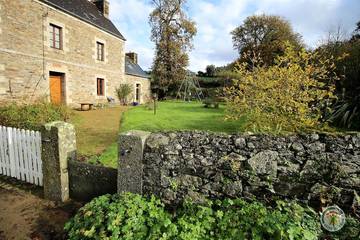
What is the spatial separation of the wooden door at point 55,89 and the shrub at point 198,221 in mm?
12758

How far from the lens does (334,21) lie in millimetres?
17562

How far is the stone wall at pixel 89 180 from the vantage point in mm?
A: 3566

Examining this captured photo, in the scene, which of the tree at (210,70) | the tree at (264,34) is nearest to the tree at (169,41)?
the tree at (264,34)

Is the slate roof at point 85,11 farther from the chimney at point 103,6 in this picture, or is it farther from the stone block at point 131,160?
the stone block at point 131,160

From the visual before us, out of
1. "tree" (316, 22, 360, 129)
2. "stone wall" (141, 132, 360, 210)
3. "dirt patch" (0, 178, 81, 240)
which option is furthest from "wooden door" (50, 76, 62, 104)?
"tree" (316, 22, 360, 129)

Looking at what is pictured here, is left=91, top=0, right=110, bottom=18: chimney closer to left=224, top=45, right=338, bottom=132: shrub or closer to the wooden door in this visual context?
the wooden door

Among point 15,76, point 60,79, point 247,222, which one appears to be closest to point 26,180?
point 247,222

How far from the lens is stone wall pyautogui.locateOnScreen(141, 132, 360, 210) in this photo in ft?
7.91

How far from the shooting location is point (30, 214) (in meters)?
3.54

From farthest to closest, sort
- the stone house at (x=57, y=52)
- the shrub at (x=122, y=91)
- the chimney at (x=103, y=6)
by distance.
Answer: the chimney at (x=103, y=6)
the shrub at (x=122, y=91)
the stone house at (x=57, y=52)

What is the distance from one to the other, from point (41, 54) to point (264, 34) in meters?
28.3

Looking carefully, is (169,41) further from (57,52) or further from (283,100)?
(283,100)

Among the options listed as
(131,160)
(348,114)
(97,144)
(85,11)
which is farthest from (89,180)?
(85,11)

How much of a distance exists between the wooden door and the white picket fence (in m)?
9.68
